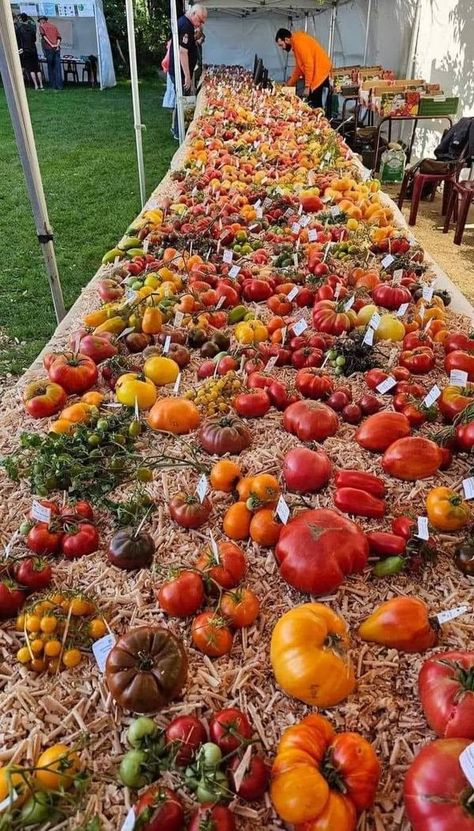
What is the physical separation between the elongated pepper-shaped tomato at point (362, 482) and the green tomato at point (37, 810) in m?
1.44

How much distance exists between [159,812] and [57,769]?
0.93ft

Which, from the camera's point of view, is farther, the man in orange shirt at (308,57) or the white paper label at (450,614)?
the man in orange shirt at (308,57)

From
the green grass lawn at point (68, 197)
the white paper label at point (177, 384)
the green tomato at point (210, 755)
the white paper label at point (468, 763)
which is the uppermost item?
the white paper label at point (468, 763)

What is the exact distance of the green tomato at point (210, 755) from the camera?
1.44 m

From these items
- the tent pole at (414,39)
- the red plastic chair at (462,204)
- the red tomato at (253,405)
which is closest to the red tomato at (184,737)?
the red tomato at (253,405)

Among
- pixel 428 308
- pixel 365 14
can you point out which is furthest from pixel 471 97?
pixel 365 14

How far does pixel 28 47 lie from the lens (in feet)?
63.1

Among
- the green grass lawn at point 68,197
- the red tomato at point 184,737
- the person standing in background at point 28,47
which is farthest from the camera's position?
the person standing in background at point 28,47

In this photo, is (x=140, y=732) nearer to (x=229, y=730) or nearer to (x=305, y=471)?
(x=229, y=730)

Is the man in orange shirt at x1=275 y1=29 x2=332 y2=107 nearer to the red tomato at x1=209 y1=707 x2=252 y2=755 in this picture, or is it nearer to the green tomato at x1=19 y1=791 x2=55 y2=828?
the red tomato at x1=209 y1=707 x2=252 y2=755

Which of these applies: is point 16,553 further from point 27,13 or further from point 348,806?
point 27,13

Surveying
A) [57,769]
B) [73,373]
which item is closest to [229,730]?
[57,769]

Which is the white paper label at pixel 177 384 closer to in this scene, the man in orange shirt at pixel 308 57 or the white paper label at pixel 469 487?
the white paper label at pixel 469 487

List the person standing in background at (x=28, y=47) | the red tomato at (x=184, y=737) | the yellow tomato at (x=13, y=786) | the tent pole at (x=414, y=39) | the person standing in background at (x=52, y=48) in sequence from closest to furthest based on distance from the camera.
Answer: the yellow tomato at (x=13, y=786) < the red tomato at (x=184, y=737) < the tent pole at (x=414, y=39) < the person standing in background at (x=28, y=47) < the person standing in background at (x=52, y=48)
